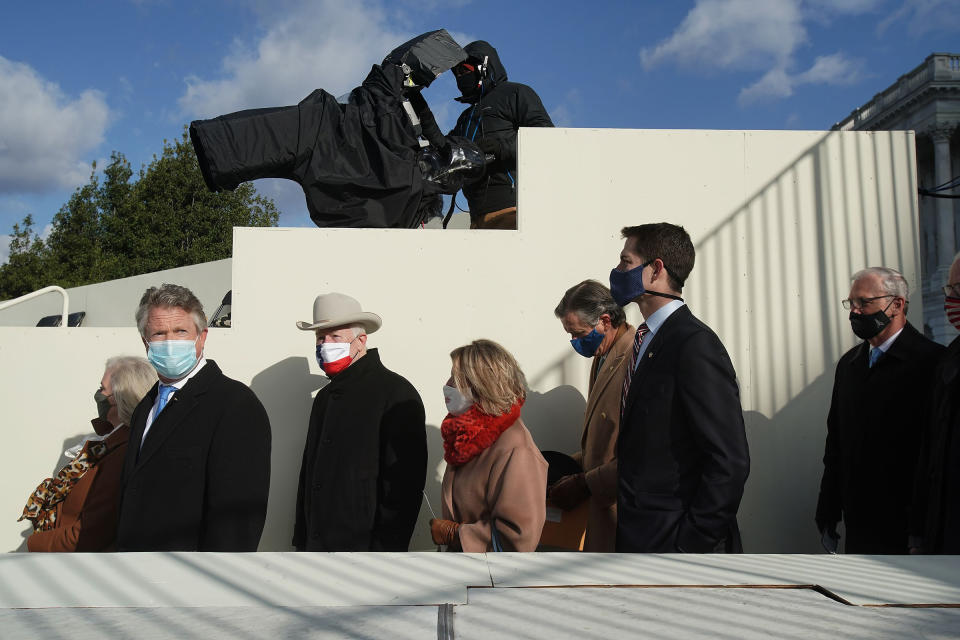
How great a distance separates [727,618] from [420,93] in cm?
434

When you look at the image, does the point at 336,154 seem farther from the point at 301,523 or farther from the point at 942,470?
the point at 942,470

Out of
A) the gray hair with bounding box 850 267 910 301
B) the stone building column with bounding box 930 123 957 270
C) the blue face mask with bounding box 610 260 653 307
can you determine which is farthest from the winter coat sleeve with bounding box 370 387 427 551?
the stone building column with bounding box 930 123 957 270

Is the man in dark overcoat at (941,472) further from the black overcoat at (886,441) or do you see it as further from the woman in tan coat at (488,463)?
the woman in tan coat at (488,463)

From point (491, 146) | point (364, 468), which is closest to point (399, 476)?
point (364, 468)

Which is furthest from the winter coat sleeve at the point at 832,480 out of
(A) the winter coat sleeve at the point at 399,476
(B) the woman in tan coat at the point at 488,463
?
(A) the winter coat sleeve at the point at 399,476

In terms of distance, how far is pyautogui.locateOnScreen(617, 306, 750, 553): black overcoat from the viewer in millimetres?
2531

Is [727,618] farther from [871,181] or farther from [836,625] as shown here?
[871,181]

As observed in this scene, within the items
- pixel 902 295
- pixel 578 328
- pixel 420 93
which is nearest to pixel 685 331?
pixel 578 328

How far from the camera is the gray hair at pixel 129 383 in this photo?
3.40m

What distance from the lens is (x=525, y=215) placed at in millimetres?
4504

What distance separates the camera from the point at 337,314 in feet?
12.7

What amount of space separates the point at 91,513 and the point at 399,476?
1.30 meters

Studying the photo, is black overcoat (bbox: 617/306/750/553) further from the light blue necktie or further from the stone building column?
the stone building column

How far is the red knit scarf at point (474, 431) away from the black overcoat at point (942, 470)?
5.41 feet
